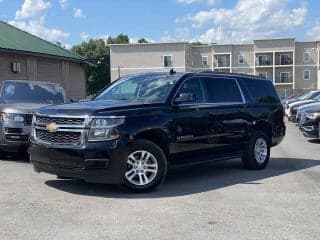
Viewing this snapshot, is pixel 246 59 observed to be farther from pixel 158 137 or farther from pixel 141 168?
pixel 141 168

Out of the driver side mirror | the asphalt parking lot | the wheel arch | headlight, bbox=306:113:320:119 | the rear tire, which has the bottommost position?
the asphalt parking lot

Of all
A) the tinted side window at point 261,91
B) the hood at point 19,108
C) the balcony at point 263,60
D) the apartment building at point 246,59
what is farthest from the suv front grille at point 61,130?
the balcony at point 263,60

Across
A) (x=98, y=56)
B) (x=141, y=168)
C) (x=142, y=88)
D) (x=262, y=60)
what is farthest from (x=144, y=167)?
(x=98, y=56)

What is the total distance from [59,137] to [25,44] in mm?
19135

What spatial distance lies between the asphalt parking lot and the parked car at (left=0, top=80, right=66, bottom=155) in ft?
3.81

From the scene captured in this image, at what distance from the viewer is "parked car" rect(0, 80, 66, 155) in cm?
1177

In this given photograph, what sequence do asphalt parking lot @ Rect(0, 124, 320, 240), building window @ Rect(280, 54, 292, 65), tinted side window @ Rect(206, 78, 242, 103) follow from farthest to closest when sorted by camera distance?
building window @ Rect(280, 54, 292, 65) < tinted side window @ Rect(206, 78, 242, 103) < asphalt parking lot @ Rect(0, 124, 320, 240)

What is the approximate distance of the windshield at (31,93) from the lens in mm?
13219

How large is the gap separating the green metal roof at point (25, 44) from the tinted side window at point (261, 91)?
1412 centimetres

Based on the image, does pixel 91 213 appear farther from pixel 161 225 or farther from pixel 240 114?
pixel 240 114

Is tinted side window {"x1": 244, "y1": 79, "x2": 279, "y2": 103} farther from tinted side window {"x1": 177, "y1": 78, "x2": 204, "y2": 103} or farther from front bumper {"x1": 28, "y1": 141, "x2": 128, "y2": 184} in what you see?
front bumper {"x1": 28, "y1": 141, "x2": 128, "y2": 184}

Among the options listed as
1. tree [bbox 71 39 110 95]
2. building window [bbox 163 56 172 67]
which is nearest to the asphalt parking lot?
building window [bbox 163 56 172 67]

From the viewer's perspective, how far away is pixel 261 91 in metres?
11.7

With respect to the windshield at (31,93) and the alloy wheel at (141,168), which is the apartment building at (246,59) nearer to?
the windshield at (31,93)
